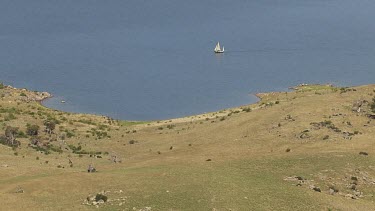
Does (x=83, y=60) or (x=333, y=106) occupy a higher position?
(x=83, y=60)

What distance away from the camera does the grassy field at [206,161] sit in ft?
146

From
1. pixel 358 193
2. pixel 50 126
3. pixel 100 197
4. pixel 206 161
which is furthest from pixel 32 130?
pixel 358 193

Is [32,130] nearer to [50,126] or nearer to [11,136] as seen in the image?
[50,126]

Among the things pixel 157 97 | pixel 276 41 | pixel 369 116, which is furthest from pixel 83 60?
pixel 369 116

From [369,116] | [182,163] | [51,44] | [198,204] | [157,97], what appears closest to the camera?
[198,204]

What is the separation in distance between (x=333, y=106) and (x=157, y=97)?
2428 inches

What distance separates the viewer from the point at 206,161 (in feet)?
188

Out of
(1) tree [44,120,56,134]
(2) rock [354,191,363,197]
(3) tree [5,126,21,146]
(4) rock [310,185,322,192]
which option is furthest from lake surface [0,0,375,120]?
(2) rock [354,191,363,197]

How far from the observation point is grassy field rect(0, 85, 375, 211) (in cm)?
4441

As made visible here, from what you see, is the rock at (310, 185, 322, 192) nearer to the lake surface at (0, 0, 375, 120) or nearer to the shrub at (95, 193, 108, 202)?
the shrub at (95, 193, 108, 202)

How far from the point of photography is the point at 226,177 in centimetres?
4972

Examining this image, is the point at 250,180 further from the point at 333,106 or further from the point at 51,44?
the point at 51,44

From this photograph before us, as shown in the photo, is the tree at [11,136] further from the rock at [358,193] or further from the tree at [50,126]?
the rock at [358,193]

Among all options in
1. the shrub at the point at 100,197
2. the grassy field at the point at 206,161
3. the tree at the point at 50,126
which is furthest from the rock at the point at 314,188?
the tree at the point at 50,126
